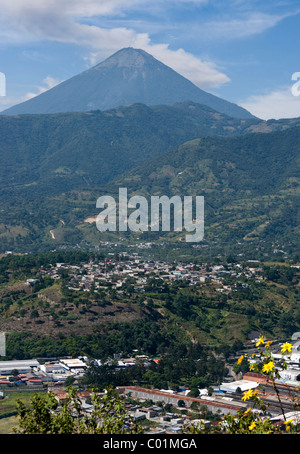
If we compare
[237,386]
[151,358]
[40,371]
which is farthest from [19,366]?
[237,386]

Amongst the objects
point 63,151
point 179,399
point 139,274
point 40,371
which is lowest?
point 40,371

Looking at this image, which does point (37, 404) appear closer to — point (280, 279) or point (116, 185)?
point (280, 279)

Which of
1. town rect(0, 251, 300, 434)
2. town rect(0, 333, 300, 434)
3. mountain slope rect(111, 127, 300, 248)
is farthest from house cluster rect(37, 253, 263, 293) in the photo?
mountain slope rect(111, 127, 300, 248)

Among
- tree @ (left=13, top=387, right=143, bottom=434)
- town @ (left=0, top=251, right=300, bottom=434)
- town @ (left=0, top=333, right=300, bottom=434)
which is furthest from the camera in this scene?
town @ (left=0, top=251, right=300, bottom=434)

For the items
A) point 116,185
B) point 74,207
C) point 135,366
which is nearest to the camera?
point 135,366

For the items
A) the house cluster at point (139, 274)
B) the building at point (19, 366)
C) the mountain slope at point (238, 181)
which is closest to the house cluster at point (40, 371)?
the building at point (19, 366)

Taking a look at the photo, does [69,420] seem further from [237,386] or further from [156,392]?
[237,386]

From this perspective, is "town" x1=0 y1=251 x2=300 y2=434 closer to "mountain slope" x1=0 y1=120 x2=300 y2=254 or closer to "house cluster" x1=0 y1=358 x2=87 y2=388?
"house cluster" x1=0 y1=358 x2=87 y2=388
